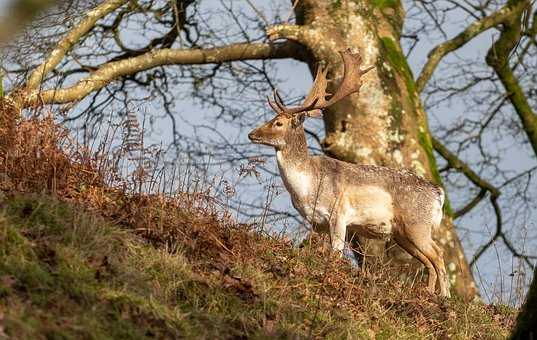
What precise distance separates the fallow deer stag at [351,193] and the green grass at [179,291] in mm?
1334

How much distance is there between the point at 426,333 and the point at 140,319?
8.77 feet

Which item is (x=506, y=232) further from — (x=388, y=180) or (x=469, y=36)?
(x=388, y=180)

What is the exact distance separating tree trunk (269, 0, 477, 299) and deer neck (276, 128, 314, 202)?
2.81m

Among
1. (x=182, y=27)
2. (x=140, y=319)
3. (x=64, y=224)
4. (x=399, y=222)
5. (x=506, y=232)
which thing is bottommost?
(x=140, y=319)

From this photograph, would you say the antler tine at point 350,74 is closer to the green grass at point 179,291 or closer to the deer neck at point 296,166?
the deer neck at point 296,166

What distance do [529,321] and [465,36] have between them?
9898 mm

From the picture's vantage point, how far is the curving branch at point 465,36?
588 inches

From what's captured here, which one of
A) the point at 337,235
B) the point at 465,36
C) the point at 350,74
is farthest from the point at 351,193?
the point at 465,36

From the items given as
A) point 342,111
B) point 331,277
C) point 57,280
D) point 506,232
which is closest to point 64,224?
point 57,280

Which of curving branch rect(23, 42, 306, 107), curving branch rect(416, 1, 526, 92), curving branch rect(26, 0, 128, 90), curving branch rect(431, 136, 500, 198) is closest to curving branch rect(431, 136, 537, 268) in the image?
curving branch rect(431, 136, 500, 198)

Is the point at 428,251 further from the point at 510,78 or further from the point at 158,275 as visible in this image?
the point at 510,78

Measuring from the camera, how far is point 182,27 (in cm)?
1619

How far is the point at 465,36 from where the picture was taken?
1533cm

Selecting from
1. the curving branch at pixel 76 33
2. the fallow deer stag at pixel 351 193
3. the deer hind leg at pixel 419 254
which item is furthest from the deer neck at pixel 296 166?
the curving branch at pixel 76 33
